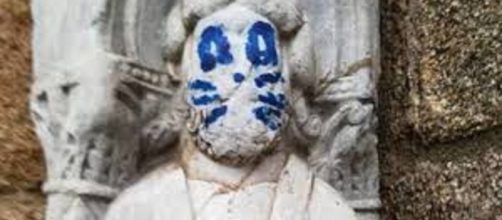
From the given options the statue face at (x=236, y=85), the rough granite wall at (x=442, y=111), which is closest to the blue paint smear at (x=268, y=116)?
the statue face at (x=236, y=85)

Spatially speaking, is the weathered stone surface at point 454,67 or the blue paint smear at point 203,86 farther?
the weathered stone surface at point 454,67

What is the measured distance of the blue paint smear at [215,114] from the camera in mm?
1510

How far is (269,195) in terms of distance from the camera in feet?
4.99

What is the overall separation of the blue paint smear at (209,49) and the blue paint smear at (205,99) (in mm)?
26

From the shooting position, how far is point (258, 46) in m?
1.53

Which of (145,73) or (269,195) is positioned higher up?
(145,73)

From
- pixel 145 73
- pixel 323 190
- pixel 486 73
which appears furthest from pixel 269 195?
pixel 486 73

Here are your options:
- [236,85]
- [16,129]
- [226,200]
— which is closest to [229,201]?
[226,200]

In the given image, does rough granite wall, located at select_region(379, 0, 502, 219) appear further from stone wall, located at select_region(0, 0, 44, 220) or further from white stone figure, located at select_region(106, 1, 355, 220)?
stone wall, located at select_region(0, 0, 44, 220)

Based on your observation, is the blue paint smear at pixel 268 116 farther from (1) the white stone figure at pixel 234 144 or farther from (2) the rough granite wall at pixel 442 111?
(2) the rough granite wall at pixel 442 111

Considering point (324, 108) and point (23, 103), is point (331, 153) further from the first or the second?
point (23, 103)

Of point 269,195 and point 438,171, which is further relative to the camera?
point 438,171

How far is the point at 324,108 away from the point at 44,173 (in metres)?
0.28

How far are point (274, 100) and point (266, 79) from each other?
2 centimetres
